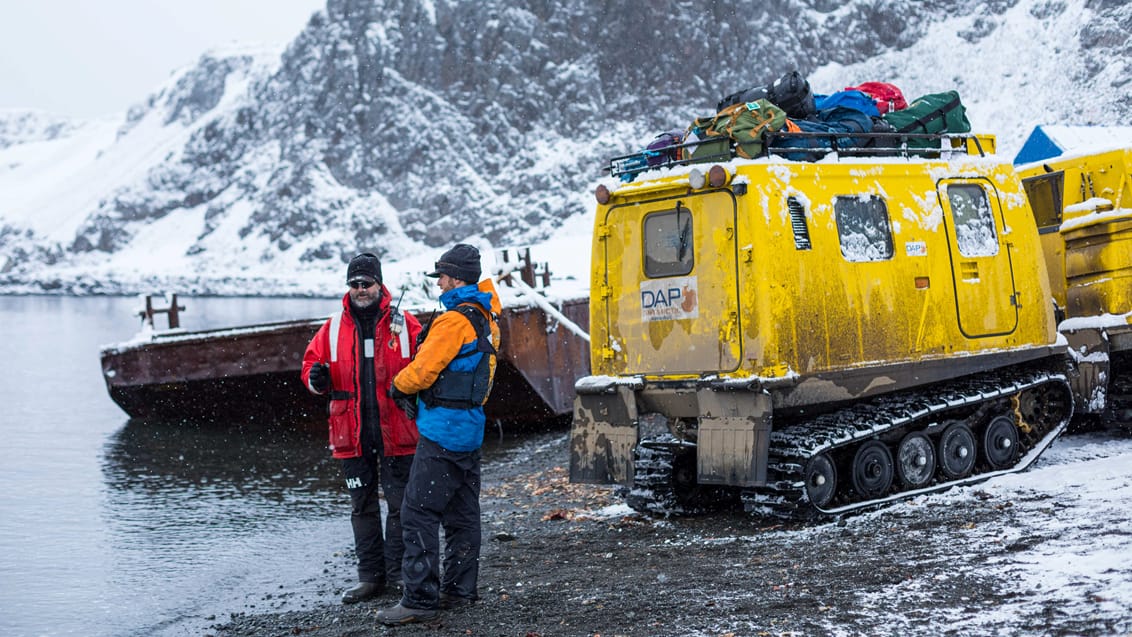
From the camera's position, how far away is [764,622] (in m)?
5.69

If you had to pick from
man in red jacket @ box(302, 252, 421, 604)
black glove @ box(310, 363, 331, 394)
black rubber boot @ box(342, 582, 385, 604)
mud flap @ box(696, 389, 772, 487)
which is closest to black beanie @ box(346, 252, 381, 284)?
man in red jacket @ box(302, 252, 421, 604)

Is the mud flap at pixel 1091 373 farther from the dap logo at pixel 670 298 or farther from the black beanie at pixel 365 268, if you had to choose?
the black beanie at pixel 365 268

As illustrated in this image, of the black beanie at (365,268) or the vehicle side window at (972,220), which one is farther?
the vehicle side window at (972,220)

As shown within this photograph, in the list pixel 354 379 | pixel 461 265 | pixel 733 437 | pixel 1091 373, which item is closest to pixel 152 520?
pixel 354 379

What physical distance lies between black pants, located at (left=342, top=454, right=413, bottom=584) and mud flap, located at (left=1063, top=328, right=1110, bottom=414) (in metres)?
5.83

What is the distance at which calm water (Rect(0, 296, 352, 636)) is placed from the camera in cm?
885

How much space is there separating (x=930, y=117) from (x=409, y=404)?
5030 millimetres

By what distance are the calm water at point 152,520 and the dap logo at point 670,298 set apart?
311cm

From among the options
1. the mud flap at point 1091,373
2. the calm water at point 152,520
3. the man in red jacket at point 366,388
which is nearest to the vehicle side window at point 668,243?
the man in red jacket at point 366,388

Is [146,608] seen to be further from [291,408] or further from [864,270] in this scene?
[291,408]

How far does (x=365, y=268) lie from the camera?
23.4ft

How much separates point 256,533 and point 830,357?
19.0 ft

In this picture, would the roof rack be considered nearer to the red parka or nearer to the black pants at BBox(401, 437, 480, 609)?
the red parka

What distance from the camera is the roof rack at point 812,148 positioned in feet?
27.4
